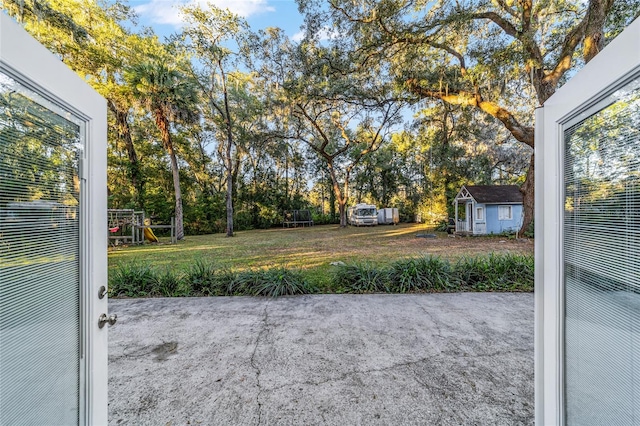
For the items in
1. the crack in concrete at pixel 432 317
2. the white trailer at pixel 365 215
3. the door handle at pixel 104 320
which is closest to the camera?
the door handle at pixel 104 320

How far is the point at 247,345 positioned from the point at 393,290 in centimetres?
263

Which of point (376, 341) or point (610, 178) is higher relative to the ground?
point (610, 178)

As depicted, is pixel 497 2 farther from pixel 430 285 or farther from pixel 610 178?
pixel 610 178

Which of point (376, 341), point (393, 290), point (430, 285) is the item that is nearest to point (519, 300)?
point (430, 285)

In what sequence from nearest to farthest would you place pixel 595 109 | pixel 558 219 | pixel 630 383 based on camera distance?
1. pixel 630 383
2. pixel 595 109
3. pixel 558 219

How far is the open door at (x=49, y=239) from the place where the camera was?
83 cm

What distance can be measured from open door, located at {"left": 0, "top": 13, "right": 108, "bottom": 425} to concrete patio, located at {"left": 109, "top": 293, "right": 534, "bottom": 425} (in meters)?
0.79

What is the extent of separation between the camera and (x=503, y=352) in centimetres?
237

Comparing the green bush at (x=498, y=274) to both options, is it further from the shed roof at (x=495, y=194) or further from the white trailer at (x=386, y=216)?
the white trailer at (x=386, y=216)

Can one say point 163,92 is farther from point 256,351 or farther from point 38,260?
point 38,260

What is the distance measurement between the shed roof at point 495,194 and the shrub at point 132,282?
1314cm

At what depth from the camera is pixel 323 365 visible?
7.18 feet

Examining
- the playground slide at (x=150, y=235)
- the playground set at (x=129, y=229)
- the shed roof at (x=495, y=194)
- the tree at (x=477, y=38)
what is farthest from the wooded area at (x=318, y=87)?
the shed roof at (x=495, y=194)

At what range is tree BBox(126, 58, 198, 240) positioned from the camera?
10.0 m
